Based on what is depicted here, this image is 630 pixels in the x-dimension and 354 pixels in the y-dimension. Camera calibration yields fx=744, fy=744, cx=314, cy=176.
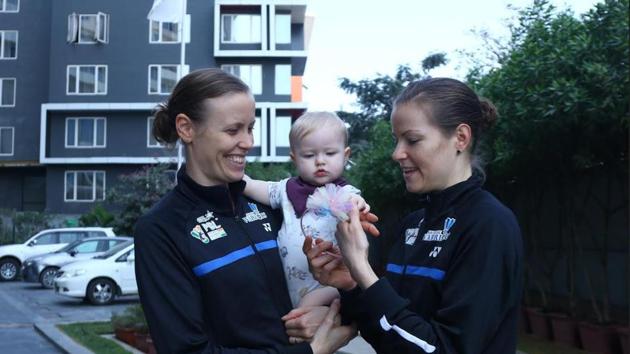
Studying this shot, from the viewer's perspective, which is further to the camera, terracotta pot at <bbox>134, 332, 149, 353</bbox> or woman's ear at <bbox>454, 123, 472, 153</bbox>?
terracotta pot at <bbox>134, 332, 149, 353</bbox>

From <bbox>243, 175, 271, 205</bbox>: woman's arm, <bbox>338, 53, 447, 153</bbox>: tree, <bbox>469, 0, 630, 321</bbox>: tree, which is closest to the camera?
<bbox>243, 175, 271, 205</bbox>: woman's arm

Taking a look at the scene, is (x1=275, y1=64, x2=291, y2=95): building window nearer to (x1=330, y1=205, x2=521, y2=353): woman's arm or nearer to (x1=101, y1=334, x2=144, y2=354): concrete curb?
(x1=101, y1=334, x2=144, y2=354): concrete curb

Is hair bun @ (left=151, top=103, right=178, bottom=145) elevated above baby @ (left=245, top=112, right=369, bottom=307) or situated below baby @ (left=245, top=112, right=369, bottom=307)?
above

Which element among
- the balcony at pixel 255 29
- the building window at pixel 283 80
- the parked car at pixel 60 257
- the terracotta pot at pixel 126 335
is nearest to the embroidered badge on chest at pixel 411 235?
the terracotta pot at pixel 126 335

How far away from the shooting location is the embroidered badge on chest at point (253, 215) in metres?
2.87

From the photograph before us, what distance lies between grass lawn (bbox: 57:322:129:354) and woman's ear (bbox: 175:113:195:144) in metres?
8.67

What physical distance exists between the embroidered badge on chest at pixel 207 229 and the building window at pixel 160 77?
39.4m

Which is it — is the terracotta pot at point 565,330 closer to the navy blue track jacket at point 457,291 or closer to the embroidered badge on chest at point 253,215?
the embroidered badge on chest at point 253,215

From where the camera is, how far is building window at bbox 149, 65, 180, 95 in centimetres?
4128

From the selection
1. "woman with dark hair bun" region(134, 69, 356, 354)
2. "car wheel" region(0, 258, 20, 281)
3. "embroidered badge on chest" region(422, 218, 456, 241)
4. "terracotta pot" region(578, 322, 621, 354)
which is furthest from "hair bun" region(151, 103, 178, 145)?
"car wheel" region(0, 258, 20, 281)

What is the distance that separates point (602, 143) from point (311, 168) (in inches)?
286

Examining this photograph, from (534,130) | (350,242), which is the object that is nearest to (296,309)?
(350,242)

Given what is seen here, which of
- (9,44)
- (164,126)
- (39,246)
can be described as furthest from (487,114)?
(9,44)

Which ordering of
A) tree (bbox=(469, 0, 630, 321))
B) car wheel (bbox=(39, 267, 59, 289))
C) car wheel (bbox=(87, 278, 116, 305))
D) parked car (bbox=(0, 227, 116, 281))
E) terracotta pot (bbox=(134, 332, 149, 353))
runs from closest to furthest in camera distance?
tree (bbox=(469, 0, 630, 321)) → terracotta pot (bbox=(134, 332, 149, 353)) → car wheel (bbox=(87, 278, 116, 305)) → car wheel (bbox=(39, 267, 59, 289)) → parked car (bbox=(0, 227, 116, 281))
